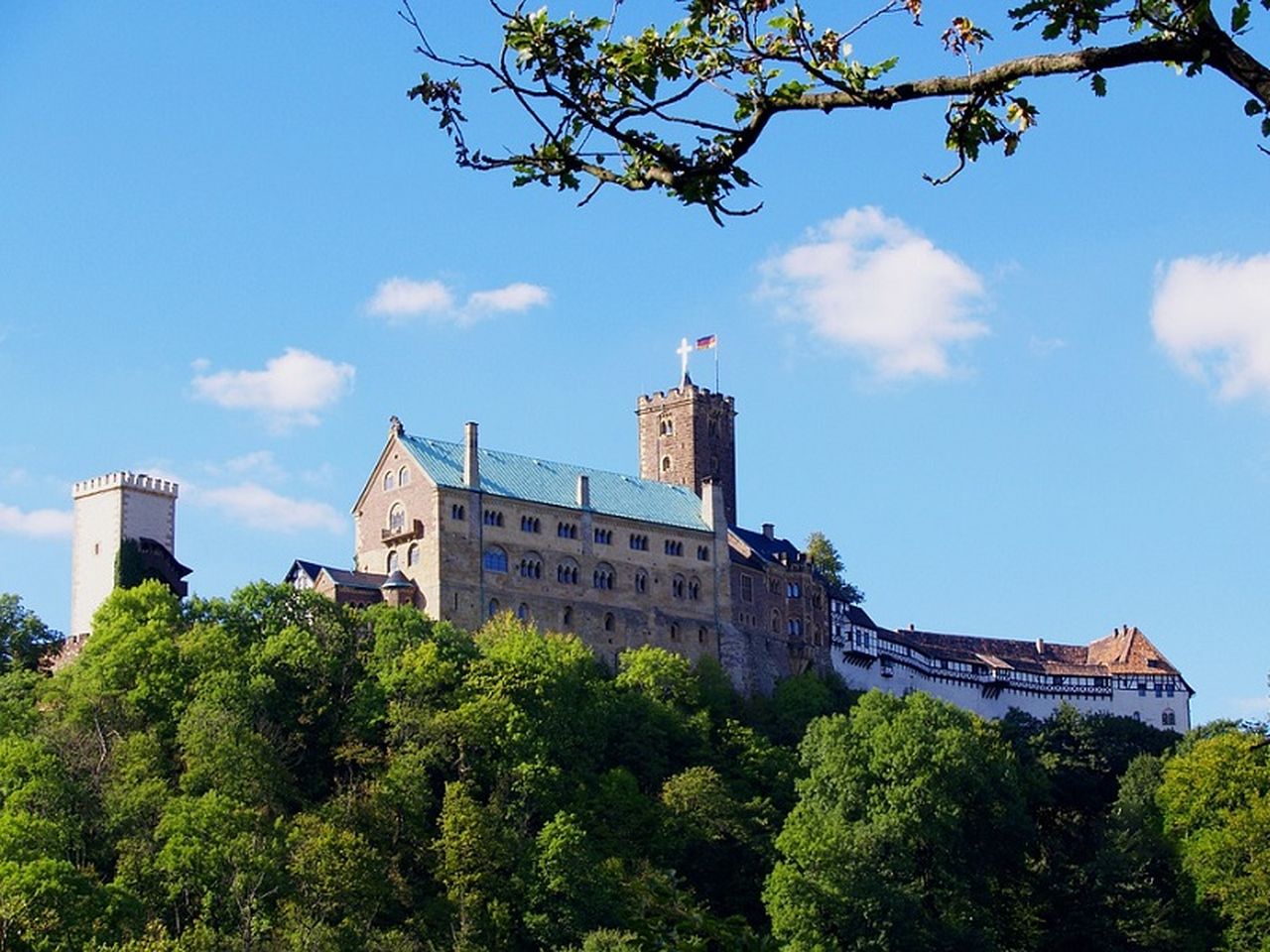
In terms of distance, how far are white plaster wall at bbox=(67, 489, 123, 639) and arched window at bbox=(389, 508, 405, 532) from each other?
1187 cm

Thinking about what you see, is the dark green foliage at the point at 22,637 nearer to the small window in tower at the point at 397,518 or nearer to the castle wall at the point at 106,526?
Result: the castle wall at the point at 106,526

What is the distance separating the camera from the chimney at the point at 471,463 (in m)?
97.7

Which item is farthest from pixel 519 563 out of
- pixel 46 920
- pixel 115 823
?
pixel 46 920

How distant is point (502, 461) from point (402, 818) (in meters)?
27.0

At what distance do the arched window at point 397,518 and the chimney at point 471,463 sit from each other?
3102 millimetres

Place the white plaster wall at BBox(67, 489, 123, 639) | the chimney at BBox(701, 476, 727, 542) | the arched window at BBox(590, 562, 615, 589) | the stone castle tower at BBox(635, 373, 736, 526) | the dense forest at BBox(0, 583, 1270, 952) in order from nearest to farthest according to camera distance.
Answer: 1. the dense forest at BBox(0, 583, 1270, 952)
2. the white plaster wall at BBox(67, 489, 123, 639)
3. the arched window at BBox(590, 562, 615, 589)
4. the chimney at BBox(701, 476, 727, 542)
5. the stone castle tower at BBox(635, 373, 736, 526)

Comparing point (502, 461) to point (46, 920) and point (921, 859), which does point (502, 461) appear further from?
point (46, 920)

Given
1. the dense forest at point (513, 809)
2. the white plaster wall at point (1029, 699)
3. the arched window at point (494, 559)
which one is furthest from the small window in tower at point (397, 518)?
the white plaster wall at point (1029, 699)

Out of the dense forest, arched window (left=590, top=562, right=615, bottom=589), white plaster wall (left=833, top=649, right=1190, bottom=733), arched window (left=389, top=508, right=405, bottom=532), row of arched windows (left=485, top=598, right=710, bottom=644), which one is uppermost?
arched window (left=389, top=508, right=405, bottom=532)

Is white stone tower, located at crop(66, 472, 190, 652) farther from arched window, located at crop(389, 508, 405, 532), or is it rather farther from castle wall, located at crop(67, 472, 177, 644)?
arched window, located at crop(389, 508, 405, 532)

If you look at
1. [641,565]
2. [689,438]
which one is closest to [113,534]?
[641,565]

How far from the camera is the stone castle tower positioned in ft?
380

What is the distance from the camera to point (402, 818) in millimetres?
79312

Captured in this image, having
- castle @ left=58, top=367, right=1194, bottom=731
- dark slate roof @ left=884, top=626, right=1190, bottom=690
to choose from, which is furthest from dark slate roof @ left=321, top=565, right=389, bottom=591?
dark slate roof @ left=884, top=626, right=1190, bottom=690
